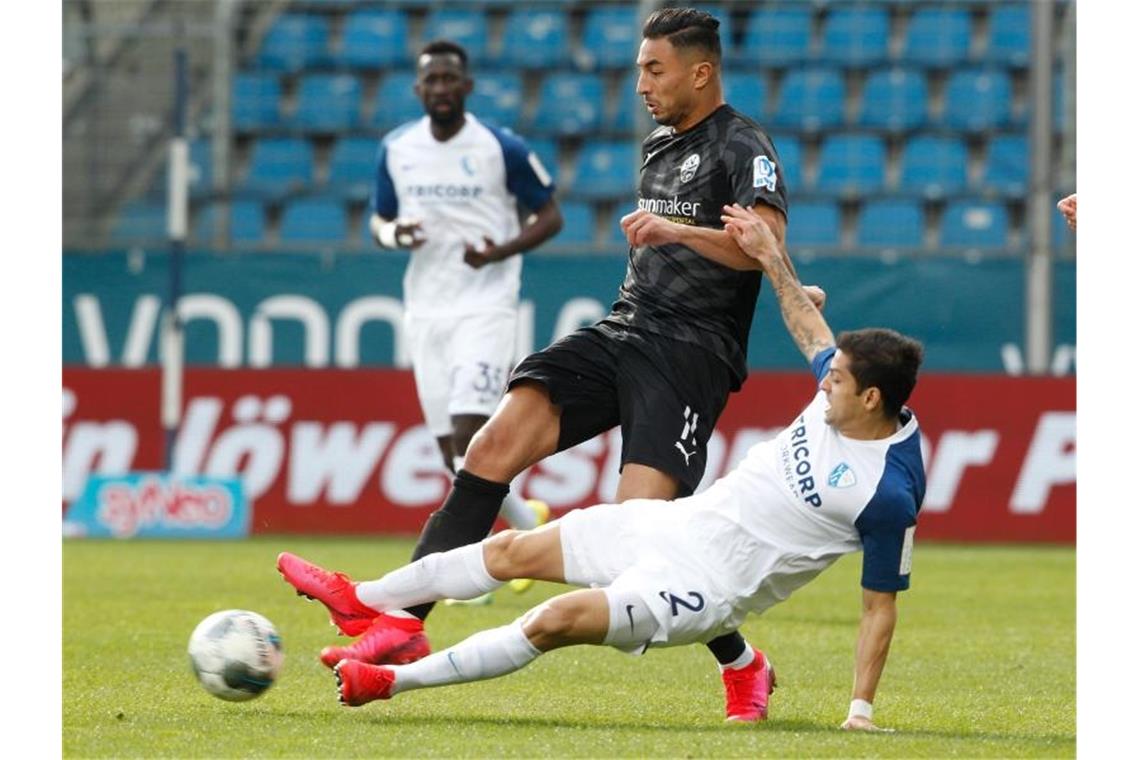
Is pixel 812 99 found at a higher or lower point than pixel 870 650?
higher

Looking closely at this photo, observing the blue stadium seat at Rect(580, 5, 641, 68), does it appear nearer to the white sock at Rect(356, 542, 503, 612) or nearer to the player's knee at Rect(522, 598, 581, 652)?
the white sock at Rect(356, 542, 503, 612)

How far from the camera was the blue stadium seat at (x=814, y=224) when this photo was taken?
18.6 metres

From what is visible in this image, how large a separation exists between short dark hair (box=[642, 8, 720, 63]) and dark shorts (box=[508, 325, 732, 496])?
93 cm

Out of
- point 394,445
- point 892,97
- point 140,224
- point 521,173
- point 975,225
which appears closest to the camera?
point 521,173

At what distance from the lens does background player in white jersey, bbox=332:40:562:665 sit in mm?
10094

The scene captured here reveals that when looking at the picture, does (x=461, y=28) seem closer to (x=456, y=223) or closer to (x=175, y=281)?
(x=175, y=281)

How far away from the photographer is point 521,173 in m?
10.3

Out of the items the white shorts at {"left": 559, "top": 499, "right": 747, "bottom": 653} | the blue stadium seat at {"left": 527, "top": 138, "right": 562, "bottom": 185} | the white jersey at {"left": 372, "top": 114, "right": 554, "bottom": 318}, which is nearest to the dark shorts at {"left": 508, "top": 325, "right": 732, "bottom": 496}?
the white shorts at {"left": 559, "top": 499, "right": 747, "bottom": 653}

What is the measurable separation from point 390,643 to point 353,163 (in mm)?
13769

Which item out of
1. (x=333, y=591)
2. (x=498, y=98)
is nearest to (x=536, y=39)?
(x=498, y=98)

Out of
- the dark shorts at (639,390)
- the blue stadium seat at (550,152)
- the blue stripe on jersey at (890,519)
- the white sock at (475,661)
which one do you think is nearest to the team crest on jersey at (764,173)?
the dark shorts at (639,390)

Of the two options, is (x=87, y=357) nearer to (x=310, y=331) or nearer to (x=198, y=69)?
(x=310, y=331)

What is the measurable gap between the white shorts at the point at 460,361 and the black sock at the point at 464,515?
10.4ft
